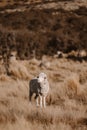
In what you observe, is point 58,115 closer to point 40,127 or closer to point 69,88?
point 40,127

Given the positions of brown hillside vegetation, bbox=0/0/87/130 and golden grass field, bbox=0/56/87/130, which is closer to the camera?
golden grass field, bbox=0/56/87/130

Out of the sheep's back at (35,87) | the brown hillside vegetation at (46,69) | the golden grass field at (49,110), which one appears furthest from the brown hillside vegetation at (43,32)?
the sheep's back at (35,87)

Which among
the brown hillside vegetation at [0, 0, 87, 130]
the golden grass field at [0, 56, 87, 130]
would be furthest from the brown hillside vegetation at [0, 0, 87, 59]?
the golden grass field at [0, 56, 87, 130]

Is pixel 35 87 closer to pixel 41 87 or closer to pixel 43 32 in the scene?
pixel 41 87

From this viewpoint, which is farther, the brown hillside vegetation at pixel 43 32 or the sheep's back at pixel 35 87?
the brown hillside vegetation at pixel 43 32

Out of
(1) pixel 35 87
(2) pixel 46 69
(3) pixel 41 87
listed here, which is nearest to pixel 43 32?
(2) pixel 46 69

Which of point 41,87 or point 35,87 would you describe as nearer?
point 41,87

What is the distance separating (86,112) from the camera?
301 inches

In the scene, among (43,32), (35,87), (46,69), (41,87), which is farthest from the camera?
(43,32)

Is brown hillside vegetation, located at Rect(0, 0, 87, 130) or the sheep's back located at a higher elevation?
the sheep's back

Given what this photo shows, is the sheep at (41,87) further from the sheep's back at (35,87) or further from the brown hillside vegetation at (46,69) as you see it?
the brown hillside vegetation at (46,69)

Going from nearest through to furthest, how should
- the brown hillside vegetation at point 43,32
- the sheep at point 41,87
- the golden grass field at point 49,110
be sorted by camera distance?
the golden grass field at point 49,110 < the sheep at point 41,87 < the brown hillside vegetation at point 43,32

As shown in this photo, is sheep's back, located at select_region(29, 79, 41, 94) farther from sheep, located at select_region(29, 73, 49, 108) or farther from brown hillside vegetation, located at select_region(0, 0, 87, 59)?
brown hillside vegetation, located at select_region(0, 0, 87, 59)

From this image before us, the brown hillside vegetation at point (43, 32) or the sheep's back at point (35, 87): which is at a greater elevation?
the sheep's back at point (35, 87)
